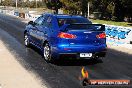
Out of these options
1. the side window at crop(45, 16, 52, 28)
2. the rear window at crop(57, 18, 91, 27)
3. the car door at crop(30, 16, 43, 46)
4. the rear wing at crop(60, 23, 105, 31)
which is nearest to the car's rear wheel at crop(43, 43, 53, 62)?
the side window at crop(45, 16, 52, 28)

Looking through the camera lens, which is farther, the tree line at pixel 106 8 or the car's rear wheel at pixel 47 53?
the tree line at pixel 106 8

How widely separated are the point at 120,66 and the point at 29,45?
5.86 m

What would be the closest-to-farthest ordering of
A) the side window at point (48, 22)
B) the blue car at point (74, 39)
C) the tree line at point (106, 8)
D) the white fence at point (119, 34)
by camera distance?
the blue car at point (74, 39)
the side window at point (48, 22)
the white fence at point (119, 34)
the tree line at point (106, 8)

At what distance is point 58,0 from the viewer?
247 ft

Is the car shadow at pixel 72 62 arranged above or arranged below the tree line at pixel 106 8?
below

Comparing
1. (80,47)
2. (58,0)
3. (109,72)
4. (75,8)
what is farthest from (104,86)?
(58,0)

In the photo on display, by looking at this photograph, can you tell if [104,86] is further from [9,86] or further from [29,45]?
[29,45]

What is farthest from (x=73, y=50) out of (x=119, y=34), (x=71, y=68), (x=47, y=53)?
(x=119, y=34)

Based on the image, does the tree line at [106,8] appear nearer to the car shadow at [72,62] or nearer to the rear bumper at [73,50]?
the car shadow at [72,62]

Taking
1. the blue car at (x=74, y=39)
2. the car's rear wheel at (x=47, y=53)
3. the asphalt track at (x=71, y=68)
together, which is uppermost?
the blue car at (x=74, y=39)

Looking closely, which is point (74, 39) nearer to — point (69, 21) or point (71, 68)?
point (71, 68)

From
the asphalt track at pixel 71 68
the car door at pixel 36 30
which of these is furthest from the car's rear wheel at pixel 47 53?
the car door at pixel 36 30

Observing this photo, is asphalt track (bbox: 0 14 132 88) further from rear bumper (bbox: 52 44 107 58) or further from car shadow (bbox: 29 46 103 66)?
rear bumper (bbox: 52 44 107 58)

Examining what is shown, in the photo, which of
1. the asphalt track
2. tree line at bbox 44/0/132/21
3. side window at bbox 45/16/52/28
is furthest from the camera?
tree line at bbox 44/0/132/21
